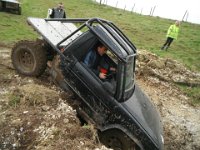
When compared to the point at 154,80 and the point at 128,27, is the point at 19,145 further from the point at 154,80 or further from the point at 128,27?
the point at 128,27

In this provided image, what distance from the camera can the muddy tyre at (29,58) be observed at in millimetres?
7109

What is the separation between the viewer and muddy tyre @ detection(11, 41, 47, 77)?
23.3 feet

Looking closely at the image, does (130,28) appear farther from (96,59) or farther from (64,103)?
(64,103)

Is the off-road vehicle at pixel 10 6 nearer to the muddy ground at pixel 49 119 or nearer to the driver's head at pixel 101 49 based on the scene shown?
the muddy ground at pixel 49 119

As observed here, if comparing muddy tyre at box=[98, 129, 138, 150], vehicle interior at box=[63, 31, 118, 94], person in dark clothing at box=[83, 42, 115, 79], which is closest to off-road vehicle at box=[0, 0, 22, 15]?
vehicle interior at box=[63, 31, 118, 94]

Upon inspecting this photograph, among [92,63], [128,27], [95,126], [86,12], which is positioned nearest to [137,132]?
[95,126]

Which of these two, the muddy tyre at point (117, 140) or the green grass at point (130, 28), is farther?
the green grass at point (130, 28)

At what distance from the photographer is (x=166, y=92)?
10812 millimetres

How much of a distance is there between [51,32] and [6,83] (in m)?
1.43

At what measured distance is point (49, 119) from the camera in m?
5.51

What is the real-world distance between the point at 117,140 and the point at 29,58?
9.17ft

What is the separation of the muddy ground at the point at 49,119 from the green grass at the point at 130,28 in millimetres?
4968

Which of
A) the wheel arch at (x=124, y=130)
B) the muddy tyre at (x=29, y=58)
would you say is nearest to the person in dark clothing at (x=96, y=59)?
the wheel arch at (x=124, y=130)

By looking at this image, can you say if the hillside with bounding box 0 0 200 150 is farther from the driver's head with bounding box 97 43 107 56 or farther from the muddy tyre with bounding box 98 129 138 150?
the driver's head with bounding box 97 43 107 56
